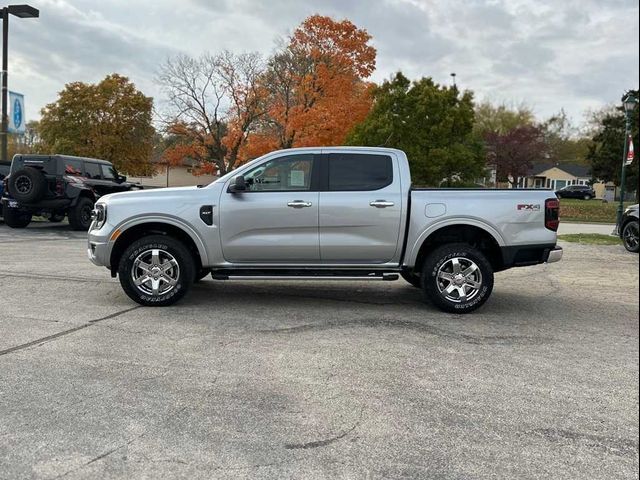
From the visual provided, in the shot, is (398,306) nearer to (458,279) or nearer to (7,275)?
(458,279)

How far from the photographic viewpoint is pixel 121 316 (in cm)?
598

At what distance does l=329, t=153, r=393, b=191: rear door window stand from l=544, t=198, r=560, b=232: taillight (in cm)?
183

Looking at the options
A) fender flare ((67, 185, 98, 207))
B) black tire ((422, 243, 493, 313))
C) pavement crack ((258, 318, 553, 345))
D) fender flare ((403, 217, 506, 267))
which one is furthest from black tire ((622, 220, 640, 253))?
fender flare ((67, 185, 98, 207))

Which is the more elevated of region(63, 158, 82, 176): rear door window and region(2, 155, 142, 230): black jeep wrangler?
region(63, 158, 82, 176): rear door window

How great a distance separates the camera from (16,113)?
17281mm

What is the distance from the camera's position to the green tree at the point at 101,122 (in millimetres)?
40656

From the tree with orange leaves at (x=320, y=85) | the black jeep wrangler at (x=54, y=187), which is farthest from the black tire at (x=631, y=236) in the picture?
the black jeep wrangler at (x=54, y=187)

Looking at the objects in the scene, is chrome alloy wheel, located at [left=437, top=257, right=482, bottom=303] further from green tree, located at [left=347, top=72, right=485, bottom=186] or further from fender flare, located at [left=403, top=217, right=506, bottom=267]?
green tree, located at [left=347, top=72, right=485, bottom=186]

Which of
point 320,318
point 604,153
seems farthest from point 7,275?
point 604,153

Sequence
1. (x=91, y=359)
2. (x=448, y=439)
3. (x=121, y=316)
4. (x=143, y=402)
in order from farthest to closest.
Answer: (x=121, y=316)
(x=91, y=359)
(x=143, y=402)
(x=448, y=439)

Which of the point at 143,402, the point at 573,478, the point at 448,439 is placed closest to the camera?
the point at 573,478

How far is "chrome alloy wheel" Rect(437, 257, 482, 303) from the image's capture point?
6238 millimetres

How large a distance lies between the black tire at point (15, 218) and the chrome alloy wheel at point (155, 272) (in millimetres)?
11531

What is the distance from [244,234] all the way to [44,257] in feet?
19.5
